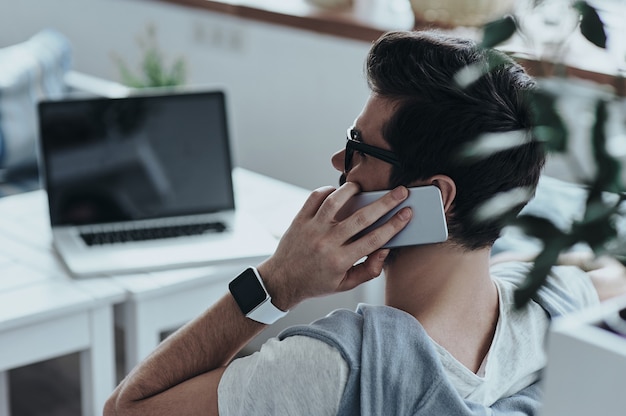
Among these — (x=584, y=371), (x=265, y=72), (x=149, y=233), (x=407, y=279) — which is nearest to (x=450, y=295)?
(x=407, y=279)

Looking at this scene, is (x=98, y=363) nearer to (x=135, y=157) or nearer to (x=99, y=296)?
(x=99, y=296)

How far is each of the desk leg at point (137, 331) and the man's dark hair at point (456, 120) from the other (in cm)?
73

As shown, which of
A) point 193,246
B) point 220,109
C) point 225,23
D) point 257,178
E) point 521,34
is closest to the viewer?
point 521,34

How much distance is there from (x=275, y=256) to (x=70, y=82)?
2162 mm

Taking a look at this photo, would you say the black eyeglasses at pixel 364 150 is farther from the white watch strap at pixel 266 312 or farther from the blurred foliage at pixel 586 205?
the blurred foliage at pixel 586 205

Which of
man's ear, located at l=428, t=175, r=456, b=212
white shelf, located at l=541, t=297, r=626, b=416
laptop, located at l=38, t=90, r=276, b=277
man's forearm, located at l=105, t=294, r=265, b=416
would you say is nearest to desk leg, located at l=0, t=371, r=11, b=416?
laptop, located at l=38, t=90, r=276, b=277

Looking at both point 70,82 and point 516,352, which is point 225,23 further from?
point 516,352

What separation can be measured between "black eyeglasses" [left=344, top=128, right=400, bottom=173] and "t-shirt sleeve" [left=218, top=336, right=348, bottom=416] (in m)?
0.29

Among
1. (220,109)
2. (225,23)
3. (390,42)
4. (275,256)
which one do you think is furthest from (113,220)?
(225,23)

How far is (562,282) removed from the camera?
4.45 feet

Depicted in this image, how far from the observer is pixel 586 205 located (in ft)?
1.91

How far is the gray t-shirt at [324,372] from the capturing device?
1.09 metres

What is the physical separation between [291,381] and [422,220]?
0.27 metres

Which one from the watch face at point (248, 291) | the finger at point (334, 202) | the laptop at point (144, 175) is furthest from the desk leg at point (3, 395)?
the finger at point (334, 202)
